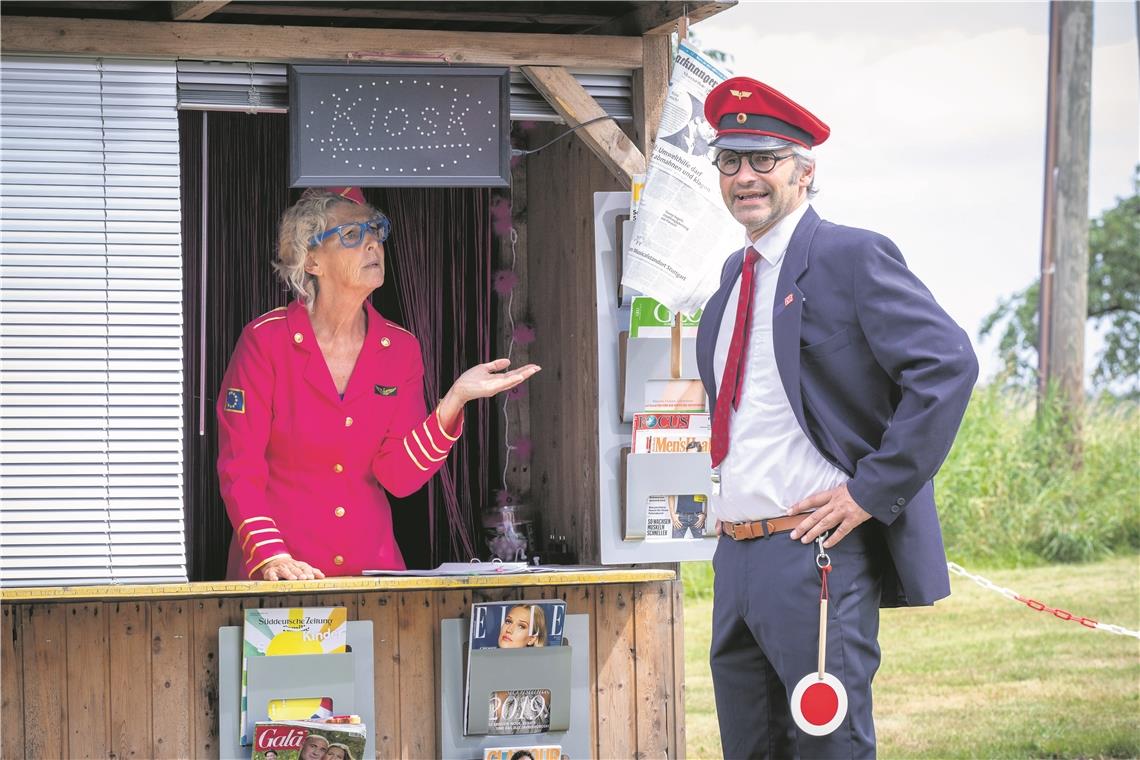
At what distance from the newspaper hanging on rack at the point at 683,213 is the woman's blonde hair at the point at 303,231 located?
45.7 inches

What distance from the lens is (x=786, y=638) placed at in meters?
3.34

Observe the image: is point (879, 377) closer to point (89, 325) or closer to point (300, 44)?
point (300, 44)

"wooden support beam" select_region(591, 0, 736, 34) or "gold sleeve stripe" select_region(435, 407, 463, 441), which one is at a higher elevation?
"wooden support beam" select_region(591, 0, 736, 34)

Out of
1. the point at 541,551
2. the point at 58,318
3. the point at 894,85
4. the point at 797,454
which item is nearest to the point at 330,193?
the point at 58,318

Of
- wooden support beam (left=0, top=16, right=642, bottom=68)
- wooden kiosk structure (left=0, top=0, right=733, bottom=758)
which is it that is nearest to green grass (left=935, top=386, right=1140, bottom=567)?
wooden kiosk structure (left=0, top=0, right=733, bottom=758)

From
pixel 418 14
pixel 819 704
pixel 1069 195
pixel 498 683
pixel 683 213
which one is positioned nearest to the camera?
pixel 819 704

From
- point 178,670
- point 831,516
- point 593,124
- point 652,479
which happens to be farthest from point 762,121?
point 178,670

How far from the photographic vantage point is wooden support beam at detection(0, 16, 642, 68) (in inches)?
174

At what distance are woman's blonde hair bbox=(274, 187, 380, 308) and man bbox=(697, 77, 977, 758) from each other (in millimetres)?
1947

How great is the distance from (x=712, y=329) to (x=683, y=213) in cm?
89

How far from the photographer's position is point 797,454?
3.43m

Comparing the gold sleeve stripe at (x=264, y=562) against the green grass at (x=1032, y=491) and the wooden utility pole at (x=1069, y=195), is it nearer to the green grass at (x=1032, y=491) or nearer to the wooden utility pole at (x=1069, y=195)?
the green grass at (x=1032, y=491)

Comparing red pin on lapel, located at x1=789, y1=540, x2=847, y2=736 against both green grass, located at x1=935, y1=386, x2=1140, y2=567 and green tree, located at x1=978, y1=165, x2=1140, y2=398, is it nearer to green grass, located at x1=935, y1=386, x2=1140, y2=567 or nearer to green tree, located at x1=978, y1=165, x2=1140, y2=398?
green grass, located at x1=935, y1=386, x2=1140, y2=567

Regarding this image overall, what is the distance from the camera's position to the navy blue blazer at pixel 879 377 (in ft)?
10.7
